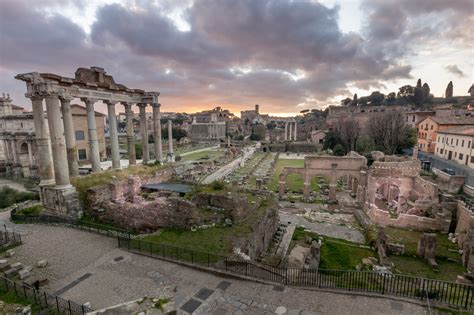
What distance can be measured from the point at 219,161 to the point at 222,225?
3697 cm

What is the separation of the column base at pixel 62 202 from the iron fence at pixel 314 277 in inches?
239

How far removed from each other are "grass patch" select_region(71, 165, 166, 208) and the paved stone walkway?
4227 millimetres

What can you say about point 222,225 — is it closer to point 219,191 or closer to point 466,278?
point 219,191

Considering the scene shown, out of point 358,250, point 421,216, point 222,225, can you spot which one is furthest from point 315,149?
point 222,225

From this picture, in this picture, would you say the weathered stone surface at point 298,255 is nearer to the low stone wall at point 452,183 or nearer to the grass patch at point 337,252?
the grass patch at point 337,252

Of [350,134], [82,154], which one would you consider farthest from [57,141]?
[350,134]

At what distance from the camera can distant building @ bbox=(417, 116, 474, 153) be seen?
41.6 metres

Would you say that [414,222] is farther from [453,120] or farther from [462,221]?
[453,120]

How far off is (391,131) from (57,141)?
4917 centimetres

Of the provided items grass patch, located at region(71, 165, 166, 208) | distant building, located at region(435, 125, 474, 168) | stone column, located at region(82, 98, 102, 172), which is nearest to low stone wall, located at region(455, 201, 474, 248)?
distant building, located at region(435, 125, 474, 168)

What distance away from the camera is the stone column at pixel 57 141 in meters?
14.2

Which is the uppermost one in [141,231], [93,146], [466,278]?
[93,146]

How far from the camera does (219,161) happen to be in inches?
1992

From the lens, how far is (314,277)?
29.6 feet
